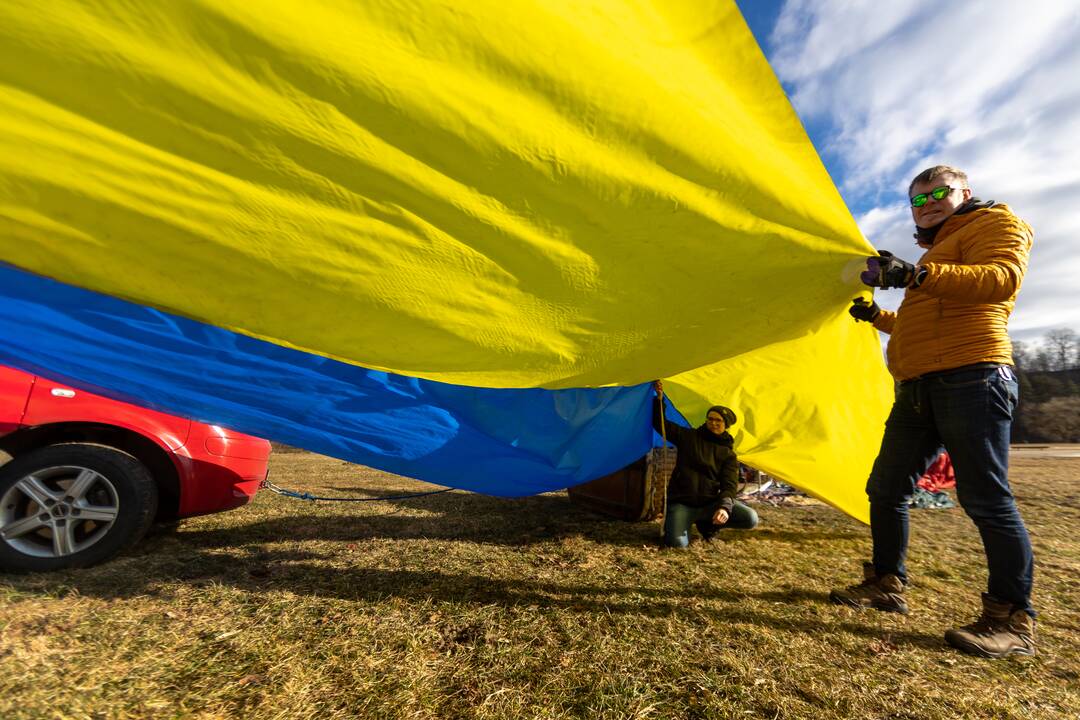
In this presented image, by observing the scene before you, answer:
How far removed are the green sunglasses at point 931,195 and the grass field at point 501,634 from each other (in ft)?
6.11

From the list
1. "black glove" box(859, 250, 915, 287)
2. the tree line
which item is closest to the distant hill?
the tree line

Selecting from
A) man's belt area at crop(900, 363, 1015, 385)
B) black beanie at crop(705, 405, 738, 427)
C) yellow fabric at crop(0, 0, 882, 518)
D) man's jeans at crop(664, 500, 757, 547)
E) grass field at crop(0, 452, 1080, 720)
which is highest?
yellow fabric at crop(0, 0, 882, 518)

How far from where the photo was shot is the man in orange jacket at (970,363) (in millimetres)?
1775

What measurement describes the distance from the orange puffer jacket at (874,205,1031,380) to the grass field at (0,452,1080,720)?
3.86 feet

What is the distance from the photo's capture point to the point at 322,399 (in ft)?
7.89

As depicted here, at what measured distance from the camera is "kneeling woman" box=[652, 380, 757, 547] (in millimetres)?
3283

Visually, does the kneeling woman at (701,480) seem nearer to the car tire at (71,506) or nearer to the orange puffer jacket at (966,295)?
the orange puffer jacket at (966,295)

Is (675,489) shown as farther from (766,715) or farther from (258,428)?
(258,428)

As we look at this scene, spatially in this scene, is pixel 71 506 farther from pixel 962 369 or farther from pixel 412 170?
pixel 962 369

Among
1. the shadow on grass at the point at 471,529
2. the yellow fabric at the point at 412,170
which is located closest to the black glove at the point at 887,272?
the yellow fabric at the point at 412,170

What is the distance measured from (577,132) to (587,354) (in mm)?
909

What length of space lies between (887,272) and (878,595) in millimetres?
1582

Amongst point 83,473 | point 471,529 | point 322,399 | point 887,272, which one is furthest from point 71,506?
point 887,272

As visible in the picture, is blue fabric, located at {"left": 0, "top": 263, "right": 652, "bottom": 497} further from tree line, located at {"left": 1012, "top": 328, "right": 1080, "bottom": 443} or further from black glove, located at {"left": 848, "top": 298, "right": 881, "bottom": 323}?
tree line, located at {"left": 1012, "top": 328, "right": 1080, "bottom": 443}
